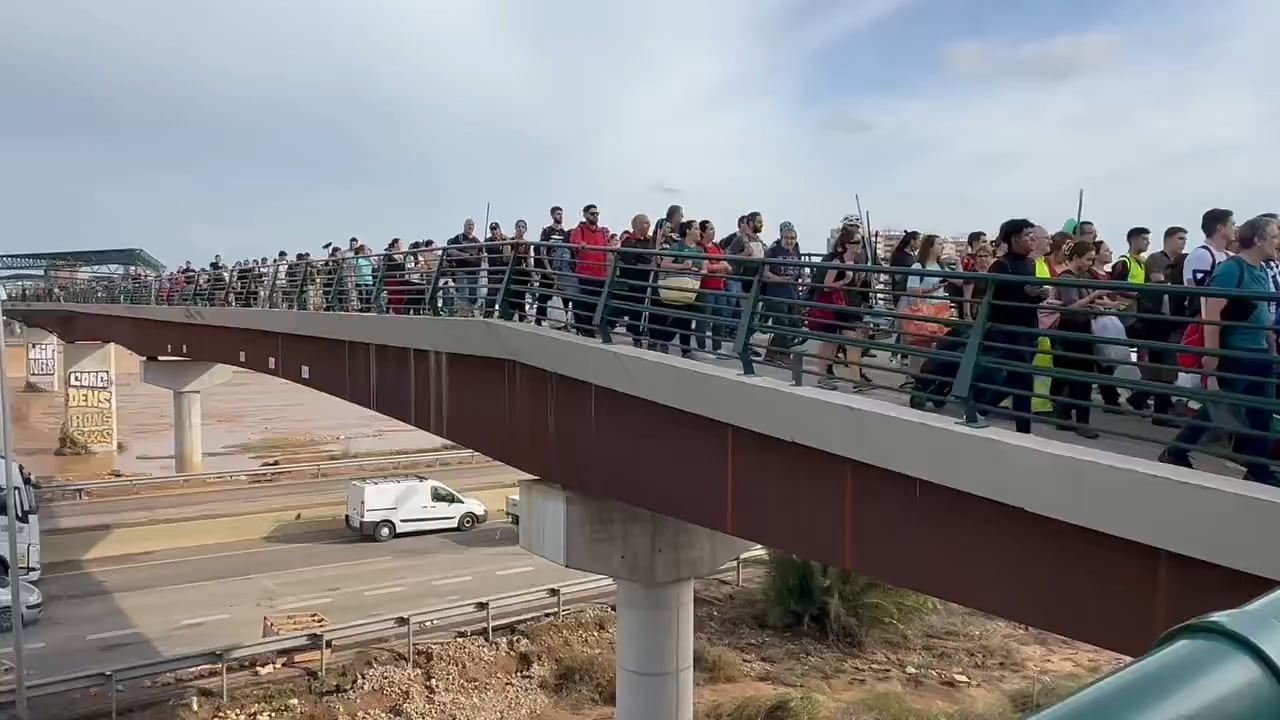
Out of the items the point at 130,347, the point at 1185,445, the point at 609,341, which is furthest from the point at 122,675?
the point at 130,347

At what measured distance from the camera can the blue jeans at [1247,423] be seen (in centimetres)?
494

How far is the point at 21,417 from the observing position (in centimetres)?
6316

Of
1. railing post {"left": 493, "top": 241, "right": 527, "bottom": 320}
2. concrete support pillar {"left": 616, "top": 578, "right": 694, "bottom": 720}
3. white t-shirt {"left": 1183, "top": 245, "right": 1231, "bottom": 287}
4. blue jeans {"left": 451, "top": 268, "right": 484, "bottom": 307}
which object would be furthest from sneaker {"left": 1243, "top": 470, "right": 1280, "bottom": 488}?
blue jeans {"left": 451, "top": 268, "right": 484, "bottom": 307}

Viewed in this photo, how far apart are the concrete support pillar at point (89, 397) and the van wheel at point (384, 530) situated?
20772mm

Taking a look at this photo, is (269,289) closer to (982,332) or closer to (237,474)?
(237,474)

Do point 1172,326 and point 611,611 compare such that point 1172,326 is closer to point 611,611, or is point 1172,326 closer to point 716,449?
point 716,449

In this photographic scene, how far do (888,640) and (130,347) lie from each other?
93.8ft

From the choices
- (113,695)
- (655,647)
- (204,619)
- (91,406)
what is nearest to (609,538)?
(655,647)

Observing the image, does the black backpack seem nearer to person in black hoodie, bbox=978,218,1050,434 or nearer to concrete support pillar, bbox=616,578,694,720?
person in black hoodie, bbox=978,218,1050,434

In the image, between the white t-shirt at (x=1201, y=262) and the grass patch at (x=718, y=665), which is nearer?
the white t-shirt at (x=1201, y=262)

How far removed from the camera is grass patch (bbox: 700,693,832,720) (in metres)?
15.5

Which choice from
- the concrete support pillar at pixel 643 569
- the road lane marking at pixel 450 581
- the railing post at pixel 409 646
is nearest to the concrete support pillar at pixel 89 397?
the road lane marking at pixel 450 581

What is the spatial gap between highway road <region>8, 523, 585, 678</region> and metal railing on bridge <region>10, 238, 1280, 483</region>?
394 inches

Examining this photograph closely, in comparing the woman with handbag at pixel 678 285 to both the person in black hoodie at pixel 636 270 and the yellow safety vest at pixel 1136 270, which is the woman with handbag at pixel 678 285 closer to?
the person in black hoodie at pixel 636 270
